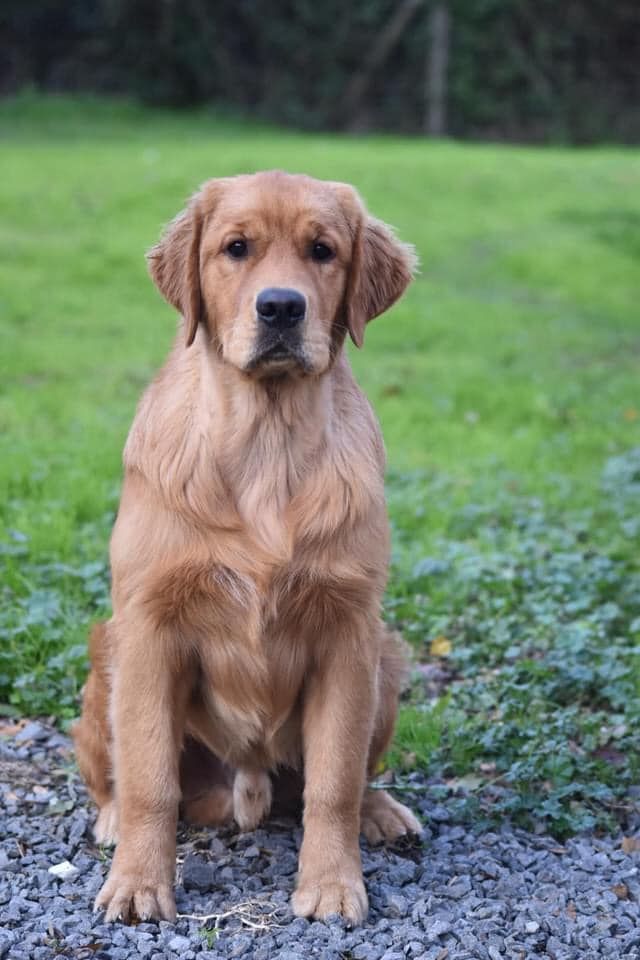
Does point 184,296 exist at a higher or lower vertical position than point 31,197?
higher

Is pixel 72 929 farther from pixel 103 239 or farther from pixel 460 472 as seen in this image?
A: pixel 103 239

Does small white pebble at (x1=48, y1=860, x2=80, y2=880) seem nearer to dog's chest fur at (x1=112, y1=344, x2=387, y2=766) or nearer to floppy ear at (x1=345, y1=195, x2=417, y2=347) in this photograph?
dog's chest fur at (x1=112, y1=344, x2=387, y2=766)

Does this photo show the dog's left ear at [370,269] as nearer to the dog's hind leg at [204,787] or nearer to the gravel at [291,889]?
the dog's hind leg at [204,787]

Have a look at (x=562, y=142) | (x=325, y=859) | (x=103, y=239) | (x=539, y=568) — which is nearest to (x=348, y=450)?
(x=325, y=859)

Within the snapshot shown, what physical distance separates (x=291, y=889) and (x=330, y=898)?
222 mm

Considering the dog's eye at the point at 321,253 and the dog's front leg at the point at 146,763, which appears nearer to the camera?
the dog's front leg at the point at 146,763

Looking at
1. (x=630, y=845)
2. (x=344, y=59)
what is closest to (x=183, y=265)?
(x=630, y=845)

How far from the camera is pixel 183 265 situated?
3.90 m

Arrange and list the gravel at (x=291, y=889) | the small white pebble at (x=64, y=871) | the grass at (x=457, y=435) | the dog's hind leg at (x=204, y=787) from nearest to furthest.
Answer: the gravel at (x=291, y=889), the small white pebble at (x=64, y=871), the dog's hind leg at (x=204, y=787), the grass at (x=457, y=435)

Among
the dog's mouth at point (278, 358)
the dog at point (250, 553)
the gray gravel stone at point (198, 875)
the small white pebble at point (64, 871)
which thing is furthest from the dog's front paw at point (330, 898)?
the dog's mouth at point (278, 358)

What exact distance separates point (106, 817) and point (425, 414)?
578 cm

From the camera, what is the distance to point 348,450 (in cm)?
380

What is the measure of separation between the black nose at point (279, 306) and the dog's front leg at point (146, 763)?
0.95 metres

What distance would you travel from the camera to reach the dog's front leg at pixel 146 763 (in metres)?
3.58
